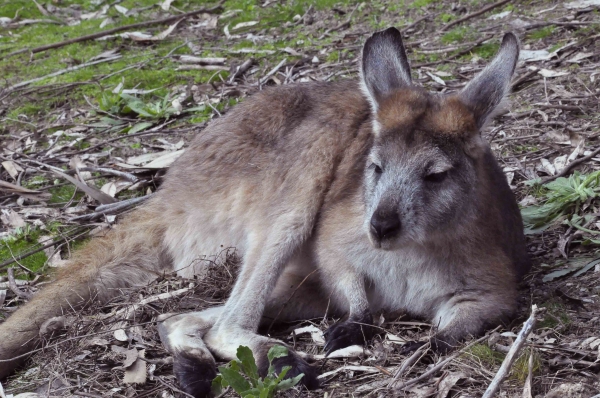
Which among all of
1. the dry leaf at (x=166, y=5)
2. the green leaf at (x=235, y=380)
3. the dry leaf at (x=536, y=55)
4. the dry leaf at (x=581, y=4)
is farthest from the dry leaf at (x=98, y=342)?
the dry leaf at (x=166, y=5)

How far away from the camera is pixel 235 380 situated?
346cm

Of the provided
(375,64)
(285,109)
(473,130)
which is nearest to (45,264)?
(285,109)

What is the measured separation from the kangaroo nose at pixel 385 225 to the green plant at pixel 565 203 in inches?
56.2

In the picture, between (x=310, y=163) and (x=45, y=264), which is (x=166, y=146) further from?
(x=310, y=163)

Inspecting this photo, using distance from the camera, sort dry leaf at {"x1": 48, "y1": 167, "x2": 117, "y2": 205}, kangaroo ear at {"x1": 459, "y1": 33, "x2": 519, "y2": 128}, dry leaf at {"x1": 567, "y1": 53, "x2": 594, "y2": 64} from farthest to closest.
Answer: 1. dry leaf at {"x1": 567, "y1": 53, "x2": 594, "y2": 64}
2. dry leaf at {"x1": 48, "y1": 167, "x2": 117, "y2": 205}
3. kangaroo ear at {"x1": 459, "y1": 33, "x2": 519, "y2": 128}

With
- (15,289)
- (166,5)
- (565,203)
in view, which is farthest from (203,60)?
(565,203)

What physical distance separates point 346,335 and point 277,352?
1.48ft

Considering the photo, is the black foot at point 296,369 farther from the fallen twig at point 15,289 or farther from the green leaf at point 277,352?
the fallen twig at point 15,289

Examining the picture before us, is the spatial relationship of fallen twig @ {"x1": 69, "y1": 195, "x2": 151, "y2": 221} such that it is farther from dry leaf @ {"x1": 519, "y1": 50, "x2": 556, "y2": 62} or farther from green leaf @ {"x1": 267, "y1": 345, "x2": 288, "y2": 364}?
dry leaf @ {"x1": 519, "y1": 50, "x2": 556, "y2": 62}

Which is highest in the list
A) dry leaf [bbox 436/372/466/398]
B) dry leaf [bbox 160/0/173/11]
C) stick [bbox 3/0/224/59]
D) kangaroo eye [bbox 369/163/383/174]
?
dry leaf [bbox 160/0/173/11]

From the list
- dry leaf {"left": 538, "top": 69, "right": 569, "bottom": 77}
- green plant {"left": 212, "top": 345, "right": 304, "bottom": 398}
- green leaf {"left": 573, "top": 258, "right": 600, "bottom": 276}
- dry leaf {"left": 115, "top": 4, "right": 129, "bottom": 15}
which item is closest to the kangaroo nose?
green plant {"left": 212, "top": 345, "right": 304, "bottom": 398}

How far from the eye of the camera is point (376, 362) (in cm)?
386

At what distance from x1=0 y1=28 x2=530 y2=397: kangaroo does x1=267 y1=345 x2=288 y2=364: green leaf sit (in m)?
0.05

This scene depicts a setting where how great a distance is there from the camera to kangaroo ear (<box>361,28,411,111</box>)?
442cm
